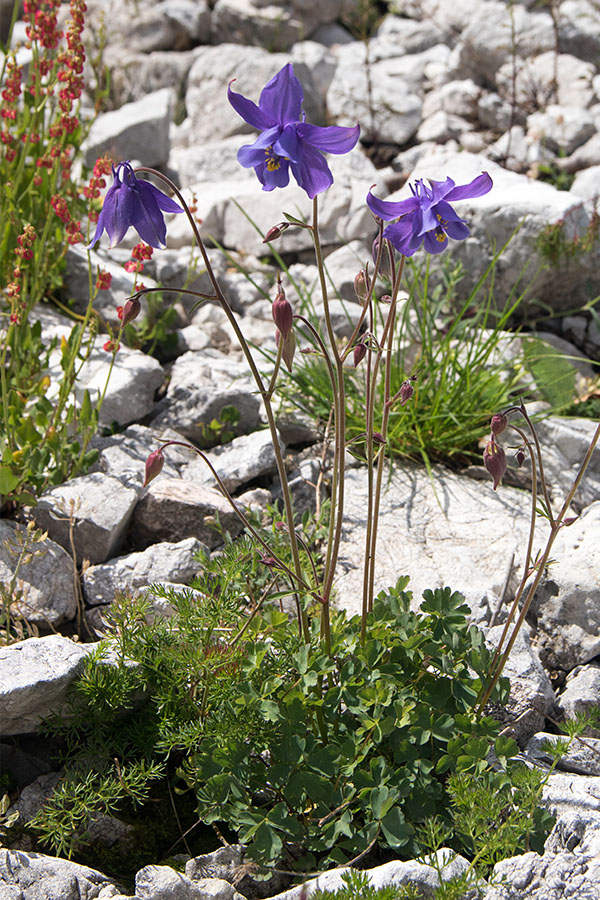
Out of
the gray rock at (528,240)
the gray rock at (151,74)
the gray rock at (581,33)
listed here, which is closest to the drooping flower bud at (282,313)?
the gray rock at (528,240)

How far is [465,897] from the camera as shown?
1.94 m

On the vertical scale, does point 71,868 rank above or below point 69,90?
below

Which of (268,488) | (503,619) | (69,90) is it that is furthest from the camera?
(268,488)

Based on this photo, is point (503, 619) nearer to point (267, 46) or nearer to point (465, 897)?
point (465, 897)

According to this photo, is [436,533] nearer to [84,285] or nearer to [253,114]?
[253,114]

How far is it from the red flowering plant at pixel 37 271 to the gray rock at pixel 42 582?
212 mm

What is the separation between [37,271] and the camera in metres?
3.80

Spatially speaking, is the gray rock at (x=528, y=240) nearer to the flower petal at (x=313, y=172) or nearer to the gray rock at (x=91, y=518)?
the gray rock at (x=91, y=518)

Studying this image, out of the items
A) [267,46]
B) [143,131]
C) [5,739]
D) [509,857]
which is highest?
[267,46]

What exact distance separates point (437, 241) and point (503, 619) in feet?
4.99

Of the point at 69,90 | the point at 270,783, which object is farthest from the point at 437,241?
the point at 69,90

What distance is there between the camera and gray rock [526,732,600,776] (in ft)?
8.25

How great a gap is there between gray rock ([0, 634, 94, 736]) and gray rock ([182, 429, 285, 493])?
4.14 ft

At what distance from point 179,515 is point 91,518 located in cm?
33
